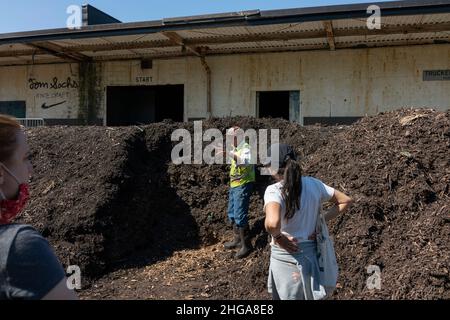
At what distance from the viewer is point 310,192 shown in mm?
3518

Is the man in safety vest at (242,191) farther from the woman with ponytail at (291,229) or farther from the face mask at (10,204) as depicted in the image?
the face mask at (10,204)

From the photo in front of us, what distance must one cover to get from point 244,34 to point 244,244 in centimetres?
702

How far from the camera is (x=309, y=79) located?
1314 centimetres

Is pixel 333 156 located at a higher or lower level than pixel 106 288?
higher

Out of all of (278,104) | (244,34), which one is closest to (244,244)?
(244,34)

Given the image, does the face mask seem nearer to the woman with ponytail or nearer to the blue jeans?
the woman with ponytail

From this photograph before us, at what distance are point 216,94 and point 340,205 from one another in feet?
35.2

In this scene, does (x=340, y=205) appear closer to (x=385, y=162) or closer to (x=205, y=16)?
(x=385, y=162)

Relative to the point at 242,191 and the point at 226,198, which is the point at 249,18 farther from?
the point at 242,191

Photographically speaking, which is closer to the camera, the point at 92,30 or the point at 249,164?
the point at 249,164

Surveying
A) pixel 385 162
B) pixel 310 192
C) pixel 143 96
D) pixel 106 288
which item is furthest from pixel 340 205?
pixel 143 96

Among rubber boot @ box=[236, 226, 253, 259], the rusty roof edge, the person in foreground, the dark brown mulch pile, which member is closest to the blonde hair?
the person in foreground

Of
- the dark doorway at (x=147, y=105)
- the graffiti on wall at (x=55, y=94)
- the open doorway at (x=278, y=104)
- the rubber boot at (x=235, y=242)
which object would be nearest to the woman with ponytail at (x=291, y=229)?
the rubber boot at (x=235, y=242)

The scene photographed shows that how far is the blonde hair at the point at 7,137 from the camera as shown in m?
1.55
